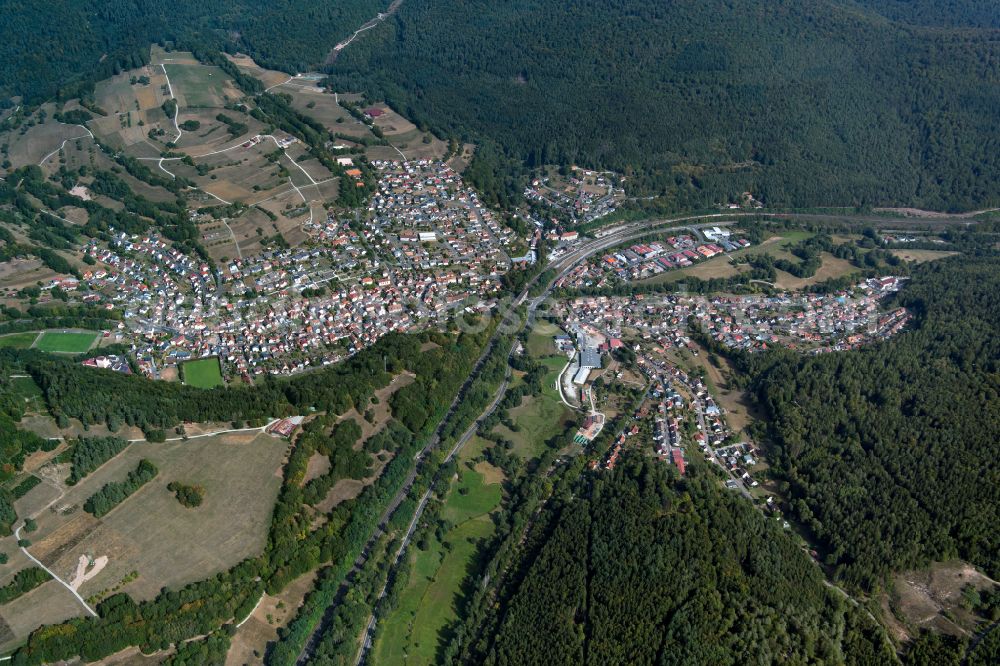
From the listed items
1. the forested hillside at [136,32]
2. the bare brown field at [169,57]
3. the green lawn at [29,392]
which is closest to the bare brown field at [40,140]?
the forested hillside at [136,32]

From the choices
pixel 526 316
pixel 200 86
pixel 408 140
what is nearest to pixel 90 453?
pixel 526 316

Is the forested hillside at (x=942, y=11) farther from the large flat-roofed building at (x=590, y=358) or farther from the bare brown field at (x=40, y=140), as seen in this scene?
the bare brown field at (x=40, y=140)

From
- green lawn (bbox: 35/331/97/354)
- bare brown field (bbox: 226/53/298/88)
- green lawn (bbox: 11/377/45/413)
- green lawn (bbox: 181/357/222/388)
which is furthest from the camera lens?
bare brown field (bbox: 226/53/298/88)

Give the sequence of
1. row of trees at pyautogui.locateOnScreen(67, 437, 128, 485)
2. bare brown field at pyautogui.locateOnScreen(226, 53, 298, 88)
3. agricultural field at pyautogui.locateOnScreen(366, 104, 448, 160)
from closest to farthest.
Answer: row of trees at pyautogui.locateOnScreen(67, 437, 128, 485), agricultural field at pyautogui.locateOnScreen(366, 104, 448, 160), bare brown field at pyautogui.locateOnScreen(226, 53, 298, 88)

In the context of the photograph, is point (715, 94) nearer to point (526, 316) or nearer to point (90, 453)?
point (526, 316)

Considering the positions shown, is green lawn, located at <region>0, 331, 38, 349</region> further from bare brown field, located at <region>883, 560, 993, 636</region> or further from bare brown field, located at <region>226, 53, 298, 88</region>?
bare brown field, located at <region>883, 560, 993, 636</region>

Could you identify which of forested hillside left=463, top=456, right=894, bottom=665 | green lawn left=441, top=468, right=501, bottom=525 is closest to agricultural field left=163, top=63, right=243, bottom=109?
green lawn left=441, top=468, right=501, bottom=525
